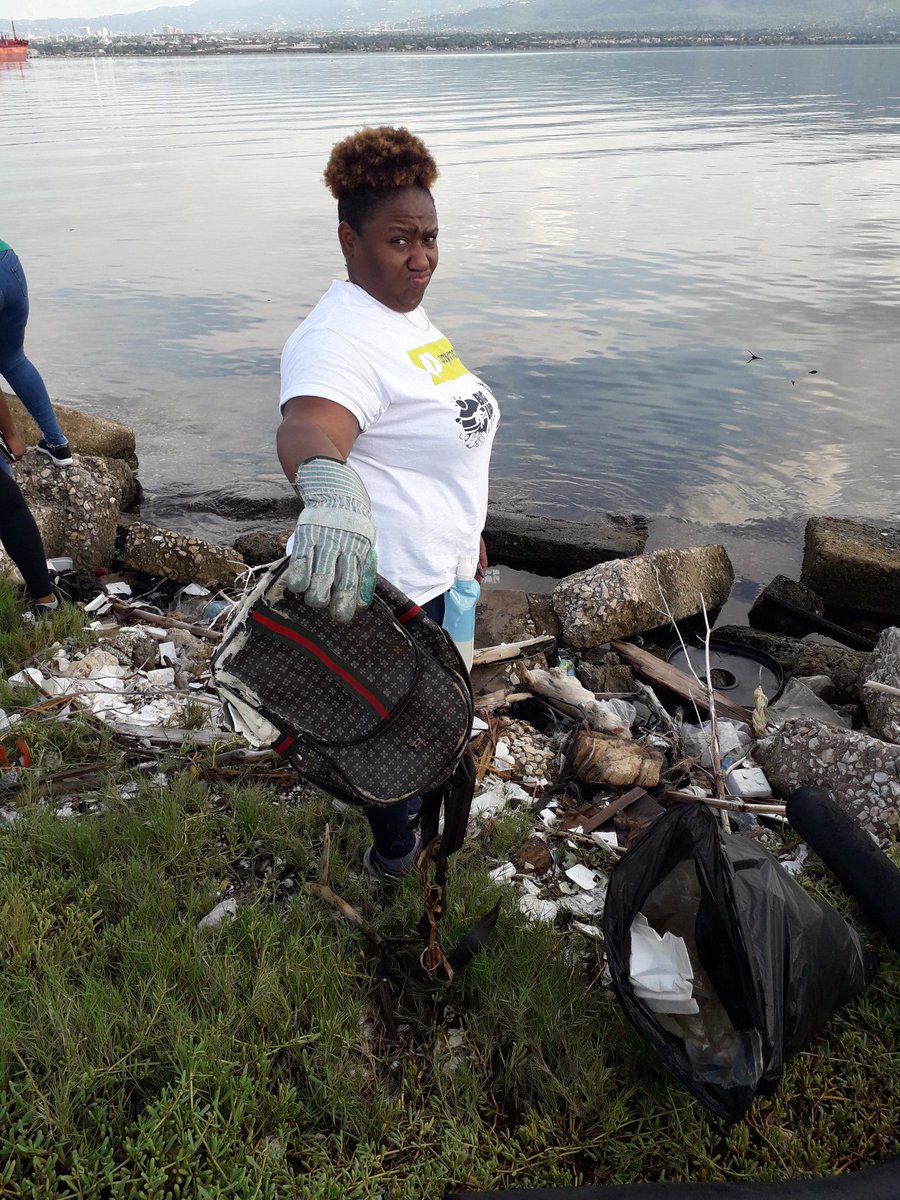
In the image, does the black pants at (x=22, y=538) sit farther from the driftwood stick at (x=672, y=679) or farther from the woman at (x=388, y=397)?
the driftwood stick at (x=672, y=679)

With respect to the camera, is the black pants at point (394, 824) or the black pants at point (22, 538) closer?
the black pants at point (394, 824)

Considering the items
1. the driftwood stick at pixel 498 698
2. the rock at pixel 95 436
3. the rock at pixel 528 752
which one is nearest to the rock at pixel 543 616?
the driftwood stick at pixel 498 698

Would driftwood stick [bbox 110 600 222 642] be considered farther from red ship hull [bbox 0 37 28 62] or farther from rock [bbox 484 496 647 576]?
red ship hull [bbox 0 37 28 62]

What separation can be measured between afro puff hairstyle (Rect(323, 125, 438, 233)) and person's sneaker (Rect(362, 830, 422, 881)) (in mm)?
2067

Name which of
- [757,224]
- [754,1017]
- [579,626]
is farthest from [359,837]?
[757,224]

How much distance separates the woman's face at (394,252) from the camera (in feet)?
7.91

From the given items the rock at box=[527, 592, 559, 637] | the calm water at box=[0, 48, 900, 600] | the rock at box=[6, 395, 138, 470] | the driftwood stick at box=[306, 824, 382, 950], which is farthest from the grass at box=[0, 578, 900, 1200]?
the rock at box=[6, 395, 138, 470]

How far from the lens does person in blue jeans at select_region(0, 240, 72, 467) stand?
5324 millimetres

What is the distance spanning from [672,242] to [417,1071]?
19.8 m

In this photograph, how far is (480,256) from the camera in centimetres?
1830

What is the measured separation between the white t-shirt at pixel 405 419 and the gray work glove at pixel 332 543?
10.8 inches

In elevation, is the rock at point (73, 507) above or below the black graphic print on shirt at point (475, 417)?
below

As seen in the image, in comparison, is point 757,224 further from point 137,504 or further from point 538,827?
point 538,827

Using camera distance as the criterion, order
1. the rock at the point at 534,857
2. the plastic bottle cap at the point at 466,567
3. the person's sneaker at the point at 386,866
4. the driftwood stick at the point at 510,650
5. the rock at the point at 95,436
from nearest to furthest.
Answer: the plastic bottle cap at the point at 466,567 < the person's sneaker at the point at 386,866 < the rock at the point at 534,857 < the driftwood stick at the point at 510,650 < the rock at the point at 95,436
